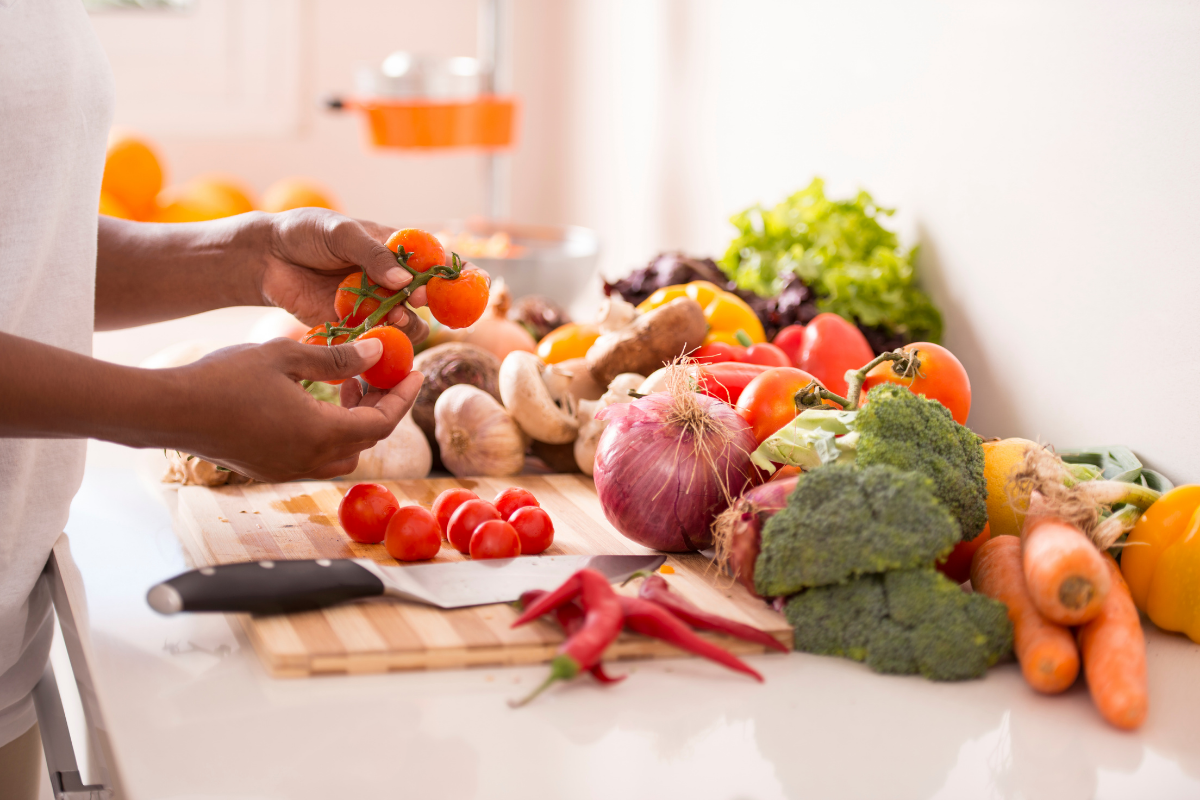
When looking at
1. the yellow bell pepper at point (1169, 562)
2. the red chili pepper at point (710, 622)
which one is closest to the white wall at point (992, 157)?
the yellow bell pepper at point (1169, 562)

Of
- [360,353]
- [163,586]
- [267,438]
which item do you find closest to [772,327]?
[360,353]

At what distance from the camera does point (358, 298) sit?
1.02 metres

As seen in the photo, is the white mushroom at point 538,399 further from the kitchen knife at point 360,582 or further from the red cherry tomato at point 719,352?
the kitchen knife at point 360,582

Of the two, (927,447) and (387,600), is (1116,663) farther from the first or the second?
(387,600)

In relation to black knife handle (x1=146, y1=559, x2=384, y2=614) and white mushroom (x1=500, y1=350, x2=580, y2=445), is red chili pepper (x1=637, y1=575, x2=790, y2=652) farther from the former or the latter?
white mushroom (x1=500, y1=350, x2=580, y2=445)

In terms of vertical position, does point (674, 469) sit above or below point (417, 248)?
below

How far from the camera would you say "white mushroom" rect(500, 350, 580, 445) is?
1238 millimetres

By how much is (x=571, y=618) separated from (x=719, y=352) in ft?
1.86

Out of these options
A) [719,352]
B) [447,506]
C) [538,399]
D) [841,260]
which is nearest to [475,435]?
[538,399]

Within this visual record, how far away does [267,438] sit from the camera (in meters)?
0.81

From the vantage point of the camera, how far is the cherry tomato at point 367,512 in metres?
0.98

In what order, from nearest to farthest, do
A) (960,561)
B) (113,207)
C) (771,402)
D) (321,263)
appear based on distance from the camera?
(960,561)
(771,402)
(321,263)
(113,207)

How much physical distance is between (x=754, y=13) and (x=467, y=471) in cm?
117

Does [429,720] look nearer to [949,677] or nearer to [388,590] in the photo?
[388,590]
